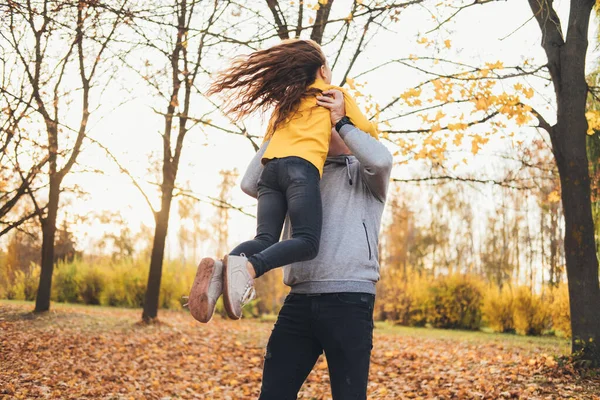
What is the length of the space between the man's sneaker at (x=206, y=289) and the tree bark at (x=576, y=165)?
567cm

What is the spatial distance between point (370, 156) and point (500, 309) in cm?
1151

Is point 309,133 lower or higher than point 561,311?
higher

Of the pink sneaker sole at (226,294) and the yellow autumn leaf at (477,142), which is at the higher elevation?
the yellow autumn leaf at (477,142)

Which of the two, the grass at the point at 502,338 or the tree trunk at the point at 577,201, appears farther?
the grass at the point at 502,338

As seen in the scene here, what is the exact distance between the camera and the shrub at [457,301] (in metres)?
13.5

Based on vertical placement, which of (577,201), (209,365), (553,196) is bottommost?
(209,365)

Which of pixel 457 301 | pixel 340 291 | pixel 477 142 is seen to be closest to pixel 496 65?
pixel 477 142

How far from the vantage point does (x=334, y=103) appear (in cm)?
230

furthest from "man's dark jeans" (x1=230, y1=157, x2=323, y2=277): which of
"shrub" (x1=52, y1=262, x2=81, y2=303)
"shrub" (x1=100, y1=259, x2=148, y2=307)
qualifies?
"shrub" (x1=52, y1=262, x2=81, y2=303)

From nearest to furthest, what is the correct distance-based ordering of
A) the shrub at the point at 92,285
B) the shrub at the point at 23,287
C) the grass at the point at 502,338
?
1. the grass at the point at 502,338
2. the shrub at the point at 23,287
3. the shrub at the point at 92,285

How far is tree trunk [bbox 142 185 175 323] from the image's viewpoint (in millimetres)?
10828

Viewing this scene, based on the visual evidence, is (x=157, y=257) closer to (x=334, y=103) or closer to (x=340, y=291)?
(x=334, y=103)

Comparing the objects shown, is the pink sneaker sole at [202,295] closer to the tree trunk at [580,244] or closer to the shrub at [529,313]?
the tree trunk at [580,244]

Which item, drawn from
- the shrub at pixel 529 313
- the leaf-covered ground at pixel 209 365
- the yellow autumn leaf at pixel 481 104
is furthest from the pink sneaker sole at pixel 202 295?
the shrub at pixel 529 313
